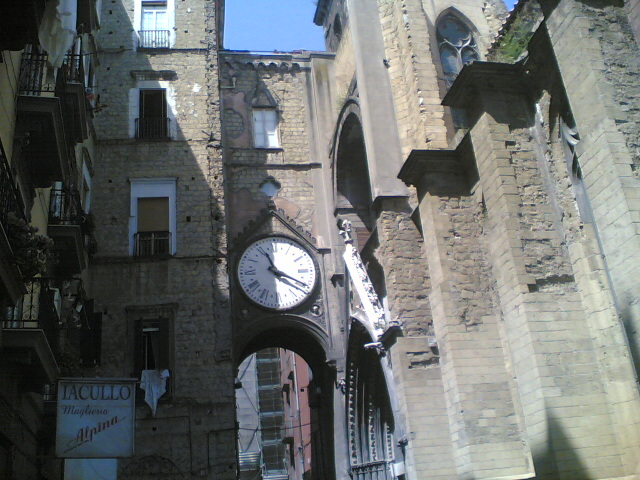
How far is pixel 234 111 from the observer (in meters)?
19.1

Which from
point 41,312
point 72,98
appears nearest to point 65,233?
point 41,312

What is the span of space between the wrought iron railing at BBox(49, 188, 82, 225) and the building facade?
0.10m

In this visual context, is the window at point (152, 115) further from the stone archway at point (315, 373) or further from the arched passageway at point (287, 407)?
the arched passageway at point (287, 407)

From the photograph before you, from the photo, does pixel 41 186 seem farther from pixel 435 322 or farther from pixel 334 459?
pixel 334 459

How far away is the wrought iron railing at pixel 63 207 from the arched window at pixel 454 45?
7.45m

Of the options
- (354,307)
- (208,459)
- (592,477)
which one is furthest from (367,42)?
(592,477)

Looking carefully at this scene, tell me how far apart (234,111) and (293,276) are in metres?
4.66

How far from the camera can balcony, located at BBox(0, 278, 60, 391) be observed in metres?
7.96

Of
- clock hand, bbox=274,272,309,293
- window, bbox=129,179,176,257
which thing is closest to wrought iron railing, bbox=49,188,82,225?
window, bbox=129,179,176,257

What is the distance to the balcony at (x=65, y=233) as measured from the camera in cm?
1101

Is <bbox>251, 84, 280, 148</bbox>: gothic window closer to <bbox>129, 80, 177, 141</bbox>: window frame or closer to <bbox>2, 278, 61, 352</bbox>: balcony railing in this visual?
<bbox>129, 80, 177, 141</bbox>: window frame

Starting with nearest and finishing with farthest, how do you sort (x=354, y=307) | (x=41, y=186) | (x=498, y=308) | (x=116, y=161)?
(x=41, y=186)
(x=498, y=308)
(x=354, y=307)
(x=116, y=161)

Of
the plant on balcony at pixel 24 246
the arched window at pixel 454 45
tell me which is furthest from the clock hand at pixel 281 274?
the plant on balcony at pixel 24 246

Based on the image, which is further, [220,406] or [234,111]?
[234,111]
